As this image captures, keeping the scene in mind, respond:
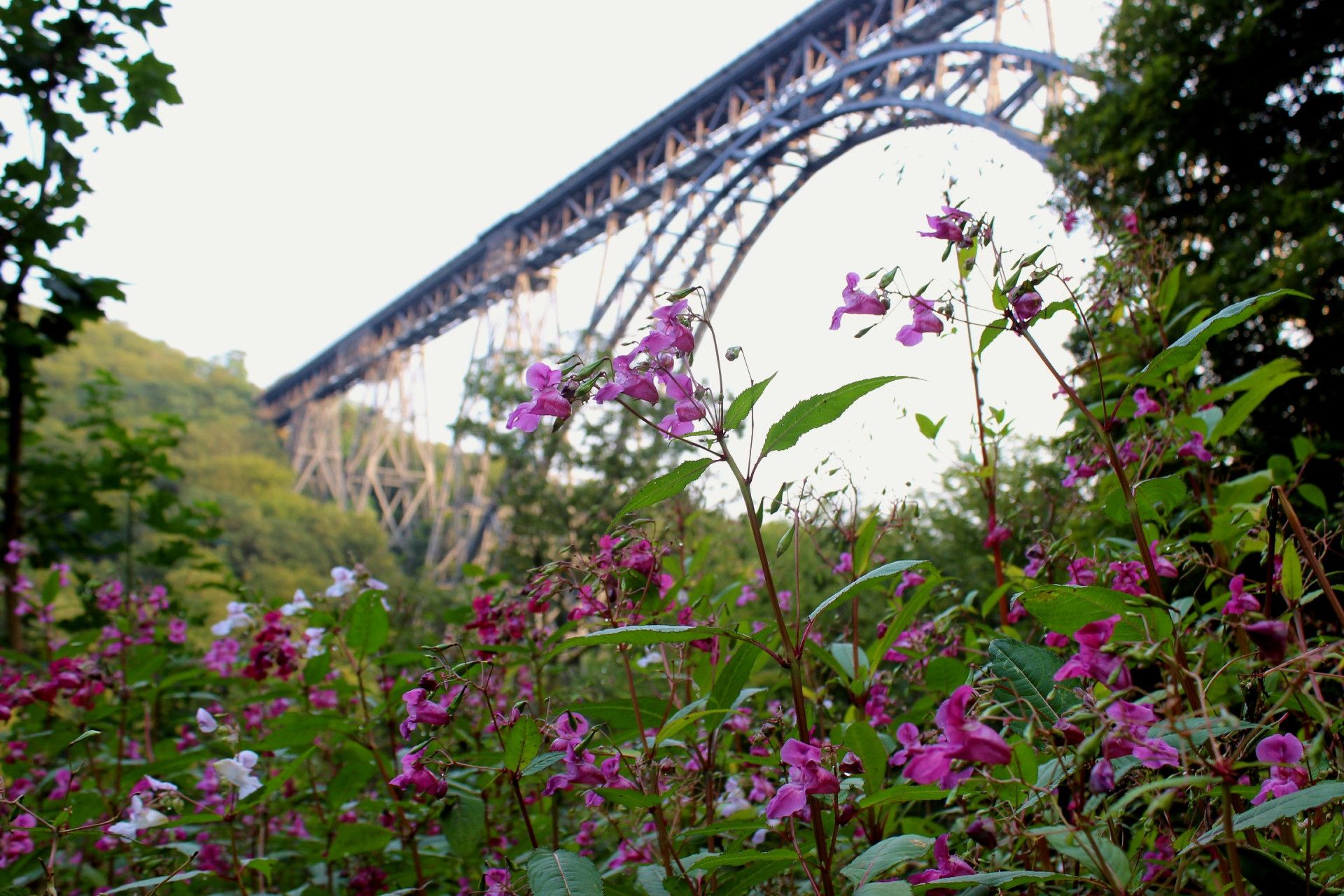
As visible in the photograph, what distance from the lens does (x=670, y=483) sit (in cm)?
78

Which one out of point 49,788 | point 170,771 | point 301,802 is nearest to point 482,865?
point 170,771

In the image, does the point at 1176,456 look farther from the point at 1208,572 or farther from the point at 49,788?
the point at 49,788

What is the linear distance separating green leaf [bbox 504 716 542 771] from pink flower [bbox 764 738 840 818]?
248 mm

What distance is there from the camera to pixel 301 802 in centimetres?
198

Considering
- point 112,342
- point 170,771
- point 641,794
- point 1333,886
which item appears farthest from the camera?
point 112,342

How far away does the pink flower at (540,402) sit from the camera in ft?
2.80

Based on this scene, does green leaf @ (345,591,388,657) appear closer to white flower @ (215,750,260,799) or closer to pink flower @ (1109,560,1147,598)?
white flower @ (215,750,260,799)

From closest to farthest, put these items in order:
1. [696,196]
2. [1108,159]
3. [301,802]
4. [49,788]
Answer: [301,802]
[49,788]
[1108,159]
[696,196]

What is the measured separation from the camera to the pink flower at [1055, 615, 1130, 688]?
28.6 inches

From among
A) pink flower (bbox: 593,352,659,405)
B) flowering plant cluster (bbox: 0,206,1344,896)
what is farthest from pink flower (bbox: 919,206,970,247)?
pink flower (bbox: 593,352,659,405)

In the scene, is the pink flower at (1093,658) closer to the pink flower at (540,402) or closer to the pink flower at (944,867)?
the pink flower at (944,867)

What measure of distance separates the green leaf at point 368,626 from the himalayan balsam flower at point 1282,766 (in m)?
1.11

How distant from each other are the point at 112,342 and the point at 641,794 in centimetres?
3443

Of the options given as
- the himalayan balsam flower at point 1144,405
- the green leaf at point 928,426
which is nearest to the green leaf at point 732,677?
the green leaf at point 928,426
